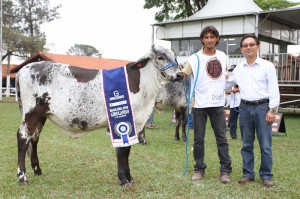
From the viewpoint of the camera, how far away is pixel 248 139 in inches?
201

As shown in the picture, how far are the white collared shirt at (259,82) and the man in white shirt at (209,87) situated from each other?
0.97 feet

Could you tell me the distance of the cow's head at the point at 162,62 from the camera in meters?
5.04

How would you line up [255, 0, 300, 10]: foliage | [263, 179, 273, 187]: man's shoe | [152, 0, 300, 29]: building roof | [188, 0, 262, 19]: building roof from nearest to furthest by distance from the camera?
[263, 179, 273, 187]: man's shoe, [152, 0, 300, 29]: building roof, [188, 0, 262, 19]: building roof, [255, 0, 300, 10]: foliage

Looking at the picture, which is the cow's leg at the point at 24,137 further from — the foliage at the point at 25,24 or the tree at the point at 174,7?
the foliage at the point at 25,24

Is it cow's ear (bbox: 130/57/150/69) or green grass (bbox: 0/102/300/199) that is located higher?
cow's ear (bbox: 130/57/150/69)

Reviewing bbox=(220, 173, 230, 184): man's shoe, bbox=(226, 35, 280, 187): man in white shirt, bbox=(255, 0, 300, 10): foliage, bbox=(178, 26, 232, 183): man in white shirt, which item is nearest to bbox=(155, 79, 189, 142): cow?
bbox=(178, 26, 232, 183): man in white shirt

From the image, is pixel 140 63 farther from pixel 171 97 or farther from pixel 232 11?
pixel 232 11

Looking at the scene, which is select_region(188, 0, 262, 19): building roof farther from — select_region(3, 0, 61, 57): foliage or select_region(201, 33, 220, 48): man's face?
select_region(3, 0, 61, 57): foliage

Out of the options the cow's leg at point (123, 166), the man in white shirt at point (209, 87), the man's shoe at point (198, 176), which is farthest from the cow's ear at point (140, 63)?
the man's shoe at point (198, 176)

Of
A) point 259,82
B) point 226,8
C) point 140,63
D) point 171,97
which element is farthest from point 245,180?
point 226,8

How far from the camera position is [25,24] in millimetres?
43219

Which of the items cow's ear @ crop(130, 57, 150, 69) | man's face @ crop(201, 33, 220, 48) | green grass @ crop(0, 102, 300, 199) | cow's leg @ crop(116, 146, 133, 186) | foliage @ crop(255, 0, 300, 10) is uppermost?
foliage @ crop(255, 0, 300, 10)

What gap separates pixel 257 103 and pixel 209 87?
2.26ft

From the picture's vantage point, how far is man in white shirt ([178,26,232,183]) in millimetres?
5137
